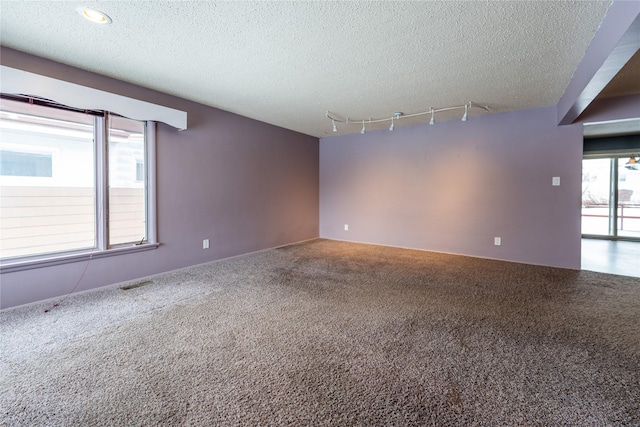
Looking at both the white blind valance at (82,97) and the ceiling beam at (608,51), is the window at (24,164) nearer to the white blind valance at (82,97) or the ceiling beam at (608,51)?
the white blind valance at (82,97)

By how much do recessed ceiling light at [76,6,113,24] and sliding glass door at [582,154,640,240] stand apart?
7934mm

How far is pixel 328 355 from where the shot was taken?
6.04 ft

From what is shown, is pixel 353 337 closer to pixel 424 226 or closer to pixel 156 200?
pixel 156 200

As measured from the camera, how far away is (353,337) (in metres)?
2.07

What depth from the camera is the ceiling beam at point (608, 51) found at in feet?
5.63

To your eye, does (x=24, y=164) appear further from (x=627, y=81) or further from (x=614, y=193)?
(x=614, y=193)

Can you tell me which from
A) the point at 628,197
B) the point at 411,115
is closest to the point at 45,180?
the point at 411,115

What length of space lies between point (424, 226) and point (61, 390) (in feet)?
16.0

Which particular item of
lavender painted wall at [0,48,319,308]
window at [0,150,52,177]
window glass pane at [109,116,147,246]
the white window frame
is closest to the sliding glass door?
lavender painted wall at [0,48,319,308]

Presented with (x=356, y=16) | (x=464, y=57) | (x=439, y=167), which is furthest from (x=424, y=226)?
(x=356, y=16)

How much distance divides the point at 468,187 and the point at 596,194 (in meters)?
4.30

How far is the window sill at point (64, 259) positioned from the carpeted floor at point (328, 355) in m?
0.38

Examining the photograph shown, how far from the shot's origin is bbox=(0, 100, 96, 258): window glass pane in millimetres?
2596

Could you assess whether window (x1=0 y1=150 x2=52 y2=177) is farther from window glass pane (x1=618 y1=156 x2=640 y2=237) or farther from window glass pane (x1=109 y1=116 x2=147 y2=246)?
window glass pane (x1=618 y1=156 x2=640 y2=237)
